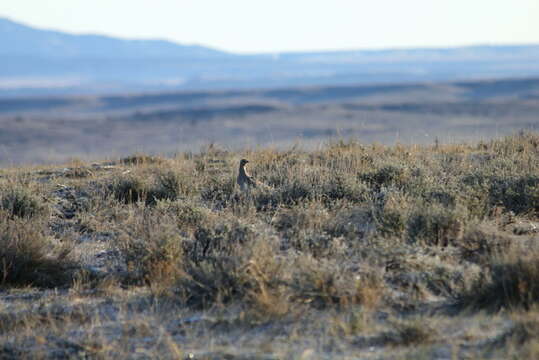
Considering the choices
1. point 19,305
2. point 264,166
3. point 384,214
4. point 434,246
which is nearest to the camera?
point 19,305

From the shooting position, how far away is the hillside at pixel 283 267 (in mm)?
5070

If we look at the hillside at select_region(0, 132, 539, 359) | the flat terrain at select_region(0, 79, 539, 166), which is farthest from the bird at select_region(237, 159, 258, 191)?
the flat terrain at select_region(0, 79, 539, 166)

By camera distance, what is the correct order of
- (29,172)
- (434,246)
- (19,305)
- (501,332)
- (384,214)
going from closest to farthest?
(501,332) < (19,305) < (434,246) < (384,214) < (29,172)

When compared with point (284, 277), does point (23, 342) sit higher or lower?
Answer: lower

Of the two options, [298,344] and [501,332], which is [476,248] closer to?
[501,332]

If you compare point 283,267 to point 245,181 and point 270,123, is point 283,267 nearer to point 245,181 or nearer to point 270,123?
point 245,181

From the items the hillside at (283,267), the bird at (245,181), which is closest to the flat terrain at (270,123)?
the bird at (245,181)

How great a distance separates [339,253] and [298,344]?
1.42m

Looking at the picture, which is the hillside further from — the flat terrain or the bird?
the flat terrain

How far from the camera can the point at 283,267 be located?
227 inches

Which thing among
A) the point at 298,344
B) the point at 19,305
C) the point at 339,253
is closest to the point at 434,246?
the point at 339,253

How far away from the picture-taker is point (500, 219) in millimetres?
7160

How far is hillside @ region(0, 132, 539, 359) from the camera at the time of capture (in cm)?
507

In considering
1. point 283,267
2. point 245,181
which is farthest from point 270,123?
point 283,267
